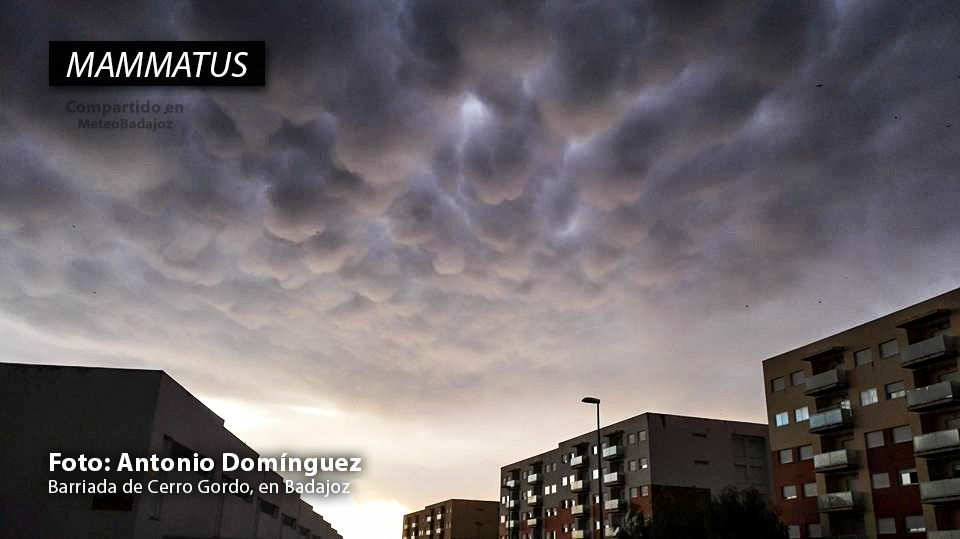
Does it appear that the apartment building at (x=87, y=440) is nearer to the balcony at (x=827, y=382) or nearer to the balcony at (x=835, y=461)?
the balcony at (x=835, y=461)

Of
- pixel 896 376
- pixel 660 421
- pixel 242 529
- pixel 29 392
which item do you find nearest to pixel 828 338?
pixel 896 376

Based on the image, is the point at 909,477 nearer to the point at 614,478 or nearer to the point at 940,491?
the point at 940,491

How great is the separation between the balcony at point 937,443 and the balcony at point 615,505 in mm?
38827

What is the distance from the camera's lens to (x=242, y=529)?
39344 millimetres

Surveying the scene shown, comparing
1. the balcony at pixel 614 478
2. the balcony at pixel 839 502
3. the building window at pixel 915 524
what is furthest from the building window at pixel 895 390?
the balcony at pixel 614 478

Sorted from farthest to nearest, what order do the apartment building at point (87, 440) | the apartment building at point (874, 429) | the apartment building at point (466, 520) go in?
the apartment building at point (466, 520), the apartment building at point (874, 429), the apartment building at point (87, 440)

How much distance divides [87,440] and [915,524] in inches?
1768

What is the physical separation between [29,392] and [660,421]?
64961 mm

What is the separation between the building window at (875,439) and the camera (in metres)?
46.1

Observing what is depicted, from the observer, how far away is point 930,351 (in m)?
42.1

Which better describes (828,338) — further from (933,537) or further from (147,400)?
(147,400)

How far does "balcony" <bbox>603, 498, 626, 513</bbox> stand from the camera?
77.7m

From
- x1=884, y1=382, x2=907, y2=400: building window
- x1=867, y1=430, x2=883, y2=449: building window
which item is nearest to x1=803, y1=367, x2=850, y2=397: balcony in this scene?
x1=884, y1=382, x2=907, y2=400: building window

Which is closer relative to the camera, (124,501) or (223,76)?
(223,76)
